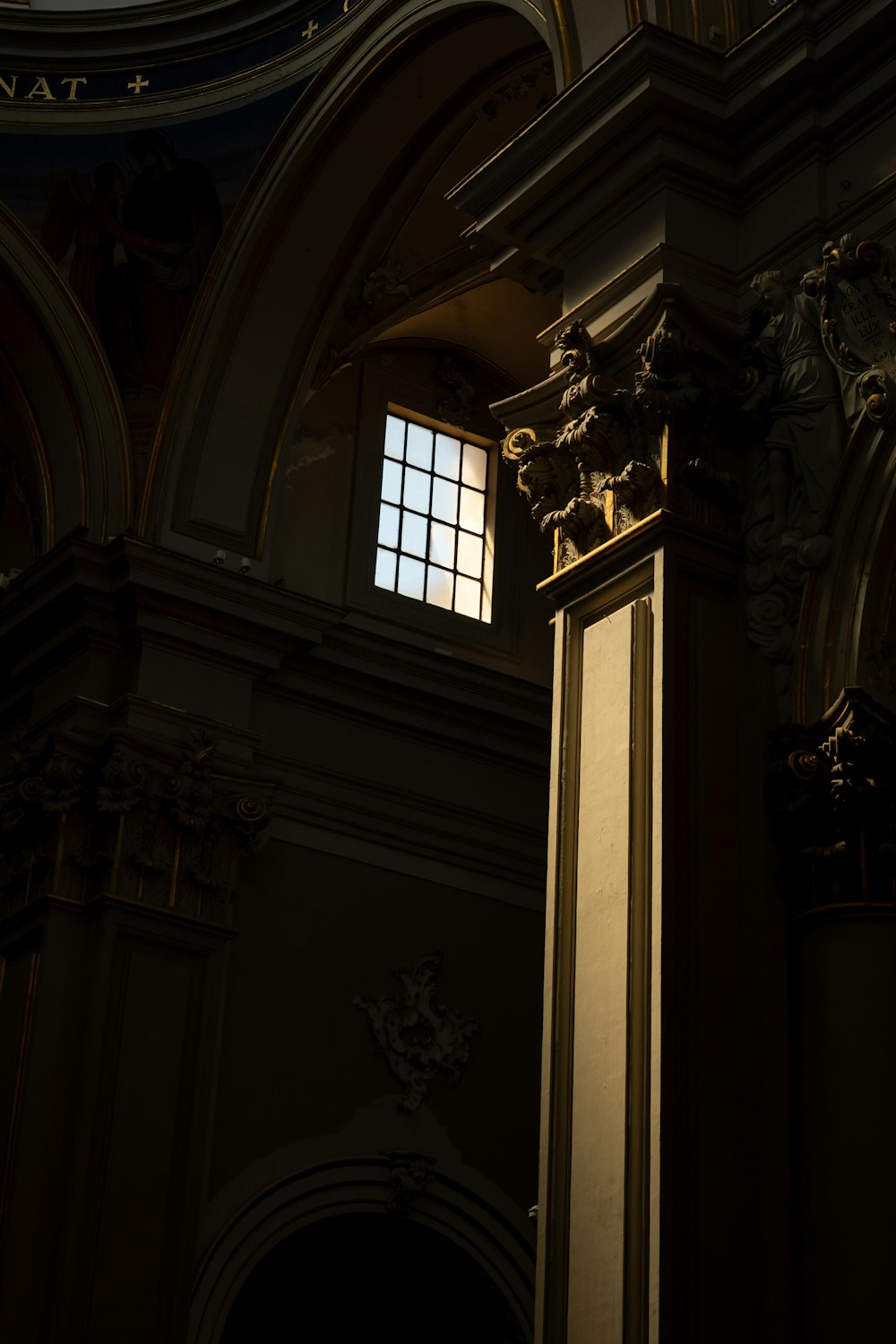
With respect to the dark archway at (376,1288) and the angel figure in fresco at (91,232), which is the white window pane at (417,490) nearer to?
the angel figure in fresco at (91,232)

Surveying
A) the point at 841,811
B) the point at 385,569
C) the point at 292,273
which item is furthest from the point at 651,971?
the point at 385,569

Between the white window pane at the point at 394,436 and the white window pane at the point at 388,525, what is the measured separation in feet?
1.39

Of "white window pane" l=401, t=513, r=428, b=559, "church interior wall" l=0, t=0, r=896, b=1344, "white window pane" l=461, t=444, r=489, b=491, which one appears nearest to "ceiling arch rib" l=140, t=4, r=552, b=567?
"church interior wall" l=0, t=0, r=896, b=1344

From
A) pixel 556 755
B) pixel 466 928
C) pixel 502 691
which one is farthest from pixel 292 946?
pixel 556 755

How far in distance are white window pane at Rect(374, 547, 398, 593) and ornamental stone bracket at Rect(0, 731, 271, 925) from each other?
2.31 m

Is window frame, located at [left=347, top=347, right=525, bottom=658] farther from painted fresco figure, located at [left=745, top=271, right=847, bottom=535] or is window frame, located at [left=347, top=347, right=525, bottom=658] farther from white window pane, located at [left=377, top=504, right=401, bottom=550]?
painted fresco figure, located at [left=745, top=271, right=847, bottom=535]

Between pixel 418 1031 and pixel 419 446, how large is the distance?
429cm

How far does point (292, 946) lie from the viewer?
1144 centimetres

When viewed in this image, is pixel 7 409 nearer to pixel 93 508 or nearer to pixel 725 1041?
pixel 93 508

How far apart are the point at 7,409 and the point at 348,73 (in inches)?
135

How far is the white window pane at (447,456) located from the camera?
44.9ft

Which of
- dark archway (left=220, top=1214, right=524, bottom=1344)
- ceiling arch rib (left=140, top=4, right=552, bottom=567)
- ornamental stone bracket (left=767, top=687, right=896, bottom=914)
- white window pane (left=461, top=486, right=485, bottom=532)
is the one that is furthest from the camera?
white window pane (left=461, top=486, right=485, bottom=532)

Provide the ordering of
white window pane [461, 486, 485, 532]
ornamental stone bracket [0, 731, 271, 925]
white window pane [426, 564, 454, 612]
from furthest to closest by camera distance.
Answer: white window pane [461, 486, 485, 532]
white window pane [426, 564, 454, 612]
ornamental stone bracket [0, 731, 271, 925]

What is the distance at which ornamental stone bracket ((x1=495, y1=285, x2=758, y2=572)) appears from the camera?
21.6 feet
